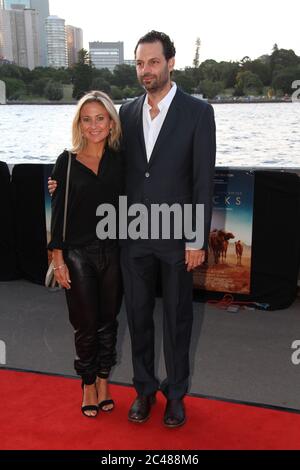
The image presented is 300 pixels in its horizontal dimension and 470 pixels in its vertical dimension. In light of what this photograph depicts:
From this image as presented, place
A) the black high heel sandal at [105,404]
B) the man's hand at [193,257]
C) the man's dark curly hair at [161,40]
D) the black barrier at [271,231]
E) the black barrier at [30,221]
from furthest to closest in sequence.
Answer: the black barrier at [30,221] < the black barrier at [271,231] < the black high heel sandal at [105,404] < the man's hand at [193,257] < the man's dark curly hair at [161,40]

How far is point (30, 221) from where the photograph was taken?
4.48 m

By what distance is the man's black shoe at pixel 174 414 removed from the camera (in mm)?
2237

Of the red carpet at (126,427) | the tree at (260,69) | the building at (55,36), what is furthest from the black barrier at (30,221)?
the building at (55,36)

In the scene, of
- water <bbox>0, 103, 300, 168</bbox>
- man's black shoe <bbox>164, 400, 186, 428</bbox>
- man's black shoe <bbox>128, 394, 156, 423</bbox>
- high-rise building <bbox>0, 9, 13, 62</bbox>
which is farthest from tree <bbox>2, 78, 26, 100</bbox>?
man's black shoe <bbox>164, 400, 186, 428</bbox>

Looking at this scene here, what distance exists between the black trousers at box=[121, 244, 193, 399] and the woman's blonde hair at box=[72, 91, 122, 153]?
0.51m

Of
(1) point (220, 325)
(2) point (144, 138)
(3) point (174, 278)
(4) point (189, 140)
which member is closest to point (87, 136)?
(2) point (144, 138)

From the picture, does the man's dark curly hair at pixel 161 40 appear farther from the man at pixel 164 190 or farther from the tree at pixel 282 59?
the tree at pixel 282 59

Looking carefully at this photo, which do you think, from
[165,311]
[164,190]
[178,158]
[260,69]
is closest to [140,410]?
[165,311]

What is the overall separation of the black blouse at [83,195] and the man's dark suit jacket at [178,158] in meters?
0.10

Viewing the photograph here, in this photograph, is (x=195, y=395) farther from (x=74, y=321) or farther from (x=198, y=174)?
(x=198, y=174)

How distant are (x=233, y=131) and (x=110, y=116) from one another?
7.45m

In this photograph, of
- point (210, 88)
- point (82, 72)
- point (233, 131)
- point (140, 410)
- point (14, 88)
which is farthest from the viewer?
point (233, 131)

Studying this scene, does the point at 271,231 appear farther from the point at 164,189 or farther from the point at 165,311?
the point at 164,189

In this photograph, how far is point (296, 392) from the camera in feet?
8.61
